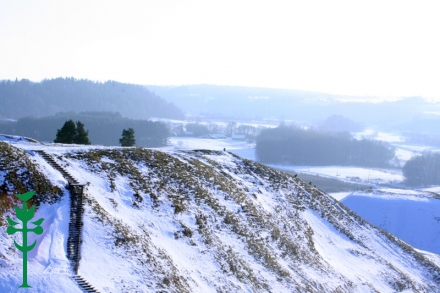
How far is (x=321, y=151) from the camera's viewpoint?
124 m

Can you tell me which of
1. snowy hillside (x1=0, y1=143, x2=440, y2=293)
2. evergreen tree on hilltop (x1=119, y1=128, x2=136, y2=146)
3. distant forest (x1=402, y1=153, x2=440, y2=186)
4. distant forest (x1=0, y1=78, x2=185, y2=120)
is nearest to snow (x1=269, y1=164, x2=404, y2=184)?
distant forest (x1=402, y1=153, x2=440, y2=186)

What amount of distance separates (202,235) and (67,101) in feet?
525

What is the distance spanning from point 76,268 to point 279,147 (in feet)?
343

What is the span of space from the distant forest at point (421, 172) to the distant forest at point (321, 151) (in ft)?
61.4

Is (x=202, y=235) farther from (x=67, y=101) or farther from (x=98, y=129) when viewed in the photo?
(x=67, y=101)

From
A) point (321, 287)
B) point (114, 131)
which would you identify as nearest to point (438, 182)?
point (114, 131)

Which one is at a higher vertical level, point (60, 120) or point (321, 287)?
point (60, 120)

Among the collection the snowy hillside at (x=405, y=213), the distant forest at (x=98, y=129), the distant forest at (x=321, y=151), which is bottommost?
the snowy hillside at (x=405, y=213)

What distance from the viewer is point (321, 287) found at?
27.2 metres

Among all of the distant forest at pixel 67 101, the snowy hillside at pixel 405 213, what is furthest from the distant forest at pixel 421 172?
the distant forest at pixel 67 101

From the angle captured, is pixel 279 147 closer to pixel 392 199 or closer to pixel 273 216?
pixel 392 199

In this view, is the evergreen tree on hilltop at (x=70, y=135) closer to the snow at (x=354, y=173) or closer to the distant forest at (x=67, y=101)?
the snow at (x=354, y=173)

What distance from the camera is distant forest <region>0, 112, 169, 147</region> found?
10219 centimetres

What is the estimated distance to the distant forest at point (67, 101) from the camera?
156 m
